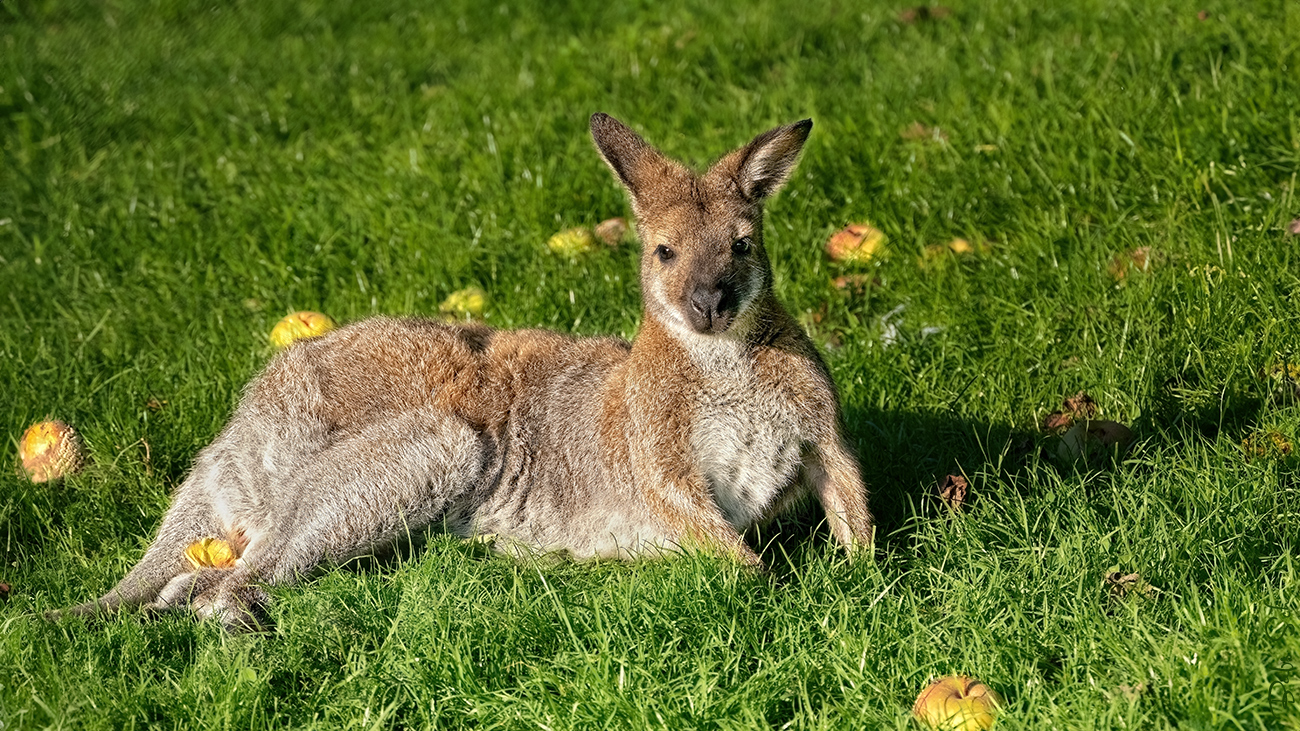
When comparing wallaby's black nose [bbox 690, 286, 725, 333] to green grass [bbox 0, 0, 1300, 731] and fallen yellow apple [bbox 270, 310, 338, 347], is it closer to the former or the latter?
green grass [bbox 0, 0, 1300, 731]

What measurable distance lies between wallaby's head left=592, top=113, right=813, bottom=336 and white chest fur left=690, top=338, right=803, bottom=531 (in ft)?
0.64

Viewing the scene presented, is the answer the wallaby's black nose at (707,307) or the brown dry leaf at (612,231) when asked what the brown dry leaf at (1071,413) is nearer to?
the wallaby's black nose at (707,307)

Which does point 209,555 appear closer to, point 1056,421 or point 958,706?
point 958,706

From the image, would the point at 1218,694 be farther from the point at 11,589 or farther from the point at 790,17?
the point at 790,17

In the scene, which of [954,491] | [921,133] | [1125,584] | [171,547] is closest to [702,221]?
[954,491]

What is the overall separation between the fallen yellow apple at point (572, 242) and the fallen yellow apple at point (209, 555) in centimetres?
233

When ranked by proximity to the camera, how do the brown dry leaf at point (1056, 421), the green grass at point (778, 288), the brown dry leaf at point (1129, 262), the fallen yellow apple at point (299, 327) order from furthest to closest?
1. the fallen yellow apple at point (299, 327)
2. the brown dry leaf at point (1129, 262)
3. the brown dry leaf at point (1056, 421)
4. the green grass at point (778, 288)

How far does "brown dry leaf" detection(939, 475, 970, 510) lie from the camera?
4449 millimetres

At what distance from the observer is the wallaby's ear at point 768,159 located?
14.9 feet

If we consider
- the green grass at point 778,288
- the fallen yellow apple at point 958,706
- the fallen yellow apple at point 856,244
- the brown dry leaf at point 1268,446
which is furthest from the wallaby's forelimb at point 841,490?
the fallen yellow apple at point 856,244

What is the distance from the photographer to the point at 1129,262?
556cm

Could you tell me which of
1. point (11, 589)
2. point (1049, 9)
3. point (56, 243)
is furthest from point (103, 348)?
point (1049, 9)

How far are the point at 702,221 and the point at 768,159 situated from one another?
1.14 ft

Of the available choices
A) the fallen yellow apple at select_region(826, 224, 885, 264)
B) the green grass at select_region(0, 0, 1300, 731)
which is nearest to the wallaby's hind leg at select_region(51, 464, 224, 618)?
the green grass at select_region(0, 0, 1300, 731)
